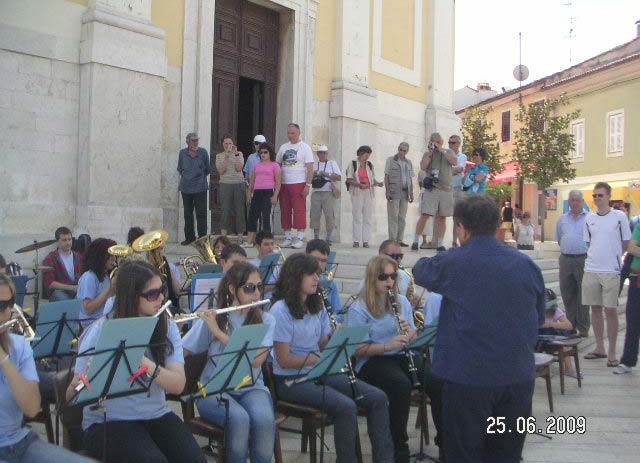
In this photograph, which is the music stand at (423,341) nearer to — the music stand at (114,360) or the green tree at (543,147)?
the music stand at (114,360)

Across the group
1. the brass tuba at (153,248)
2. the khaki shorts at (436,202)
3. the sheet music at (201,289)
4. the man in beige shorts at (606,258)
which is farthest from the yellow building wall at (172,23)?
the man in beige shorts at (606,258)

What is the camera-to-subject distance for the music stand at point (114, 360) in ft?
10.9

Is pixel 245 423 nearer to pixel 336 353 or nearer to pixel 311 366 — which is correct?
pixel 336 353

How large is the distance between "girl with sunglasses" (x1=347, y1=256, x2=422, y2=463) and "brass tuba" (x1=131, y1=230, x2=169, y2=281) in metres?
2.42

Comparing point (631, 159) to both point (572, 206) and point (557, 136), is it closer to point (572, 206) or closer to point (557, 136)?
point (557, 136)

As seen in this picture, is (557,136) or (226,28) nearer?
(226,28)

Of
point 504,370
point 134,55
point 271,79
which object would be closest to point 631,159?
point 271,79

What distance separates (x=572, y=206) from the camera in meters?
9.10

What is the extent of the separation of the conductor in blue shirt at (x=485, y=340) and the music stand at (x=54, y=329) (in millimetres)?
2325

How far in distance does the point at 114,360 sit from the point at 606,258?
629 cm

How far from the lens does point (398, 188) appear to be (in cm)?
1160

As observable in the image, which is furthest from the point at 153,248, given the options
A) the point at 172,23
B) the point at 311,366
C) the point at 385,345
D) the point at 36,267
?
the point at 172,23

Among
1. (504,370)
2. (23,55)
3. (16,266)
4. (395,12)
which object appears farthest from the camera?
(395,12)

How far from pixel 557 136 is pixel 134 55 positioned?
22.0 m
